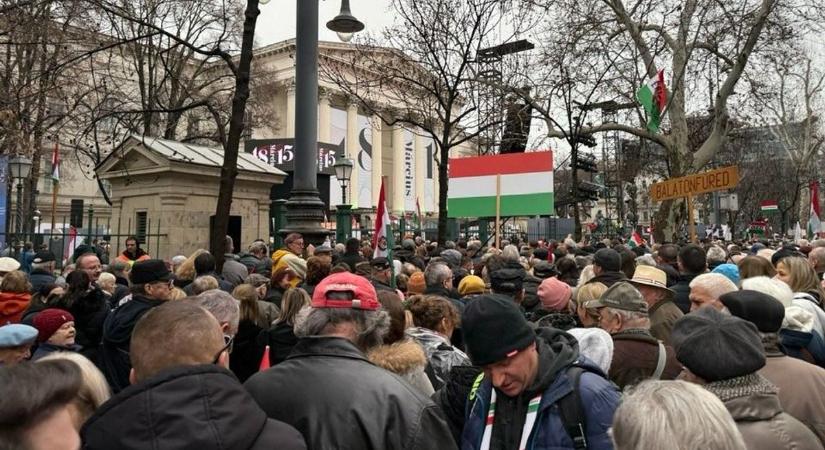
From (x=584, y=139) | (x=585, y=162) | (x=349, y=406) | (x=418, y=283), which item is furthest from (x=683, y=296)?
(x=585, y=162)

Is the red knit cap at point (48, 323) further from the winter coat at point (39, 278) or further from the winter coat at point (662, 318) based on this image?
the winter coat at point (662, 318)

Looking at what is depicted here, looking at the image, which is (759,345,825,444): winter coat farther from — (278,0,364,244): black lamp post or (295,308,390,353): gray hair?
(278,0,364,244): black lamp post

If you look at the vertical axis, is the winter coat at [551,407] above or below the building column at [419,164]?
below

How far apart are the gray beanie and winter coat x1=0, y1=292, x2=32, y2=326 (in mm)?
4885

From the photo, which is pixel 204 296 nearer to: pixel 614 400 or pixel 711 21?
pixel 614 400

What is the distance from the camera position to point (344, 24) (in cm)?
935

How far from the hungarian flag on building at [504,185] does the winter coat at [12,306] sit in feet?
22.7

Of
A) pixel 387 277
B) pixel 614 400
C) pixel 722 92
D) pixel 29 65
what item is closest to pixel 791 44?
pixel 722 92

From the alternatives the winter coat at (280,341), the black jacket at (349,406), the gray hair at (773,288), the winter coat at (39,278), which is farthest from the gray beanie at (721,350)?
the winter coat at (39,278)

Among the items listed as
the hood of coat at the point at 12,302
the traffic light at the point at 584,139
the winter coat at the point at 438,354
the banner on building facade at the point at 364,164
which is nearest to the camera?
the winter coat at the point at 438,354

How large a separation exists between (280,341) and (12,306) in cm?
236

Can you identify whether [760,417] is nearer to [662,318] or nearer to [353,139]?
[662,318]

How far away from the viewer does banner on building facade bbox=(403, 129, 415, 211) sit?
2490 inches

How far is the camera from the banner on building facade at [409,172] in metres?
63.2
